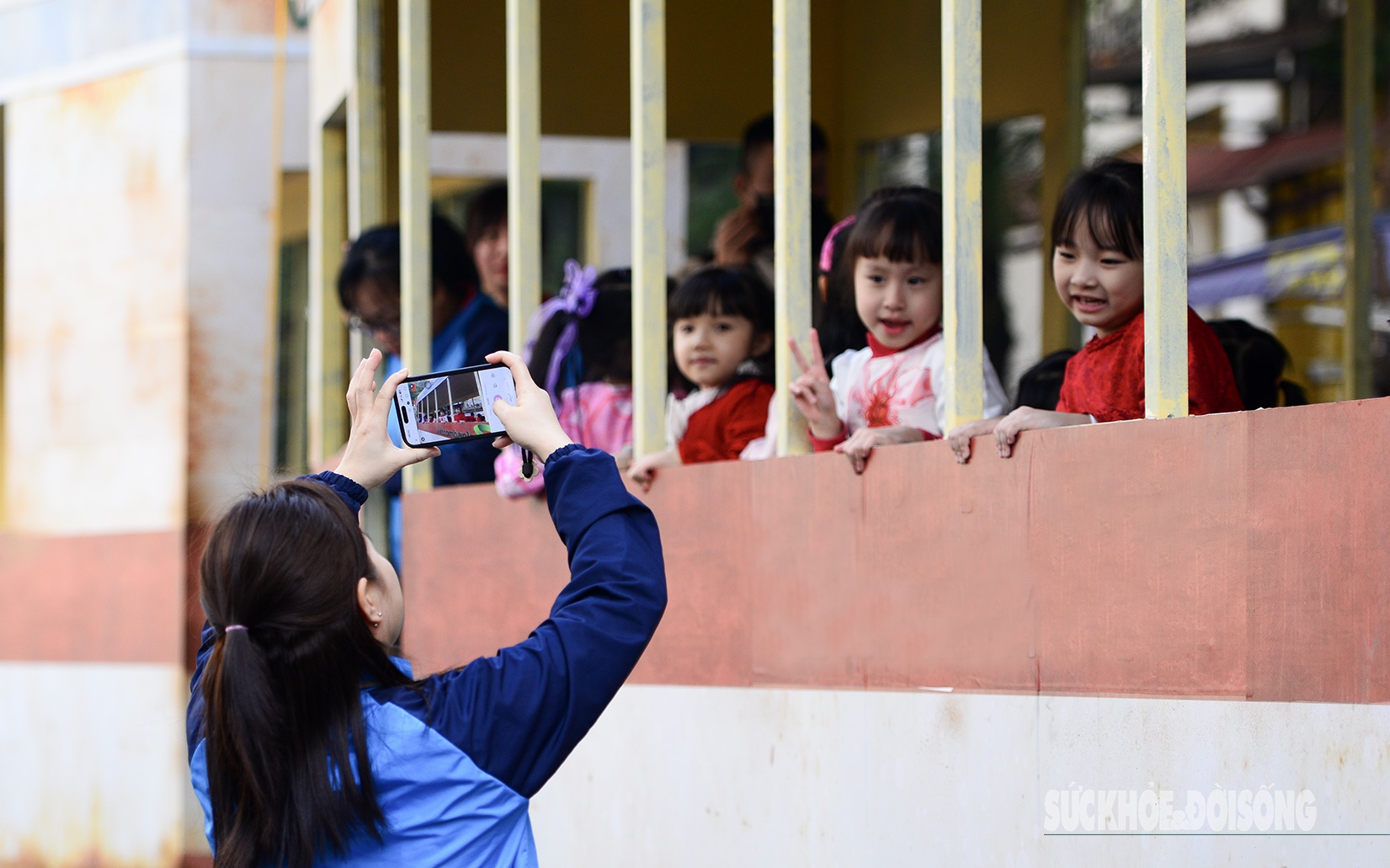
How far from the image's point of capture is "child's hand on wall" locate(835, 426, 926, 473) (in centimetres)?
355

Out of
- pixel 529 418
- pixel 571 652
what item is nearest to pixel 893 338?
pixel 529 418

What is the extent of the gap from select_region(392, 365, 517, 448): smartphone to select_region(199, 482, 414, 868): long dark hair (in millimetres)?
352

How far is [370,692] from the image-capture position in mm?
2041

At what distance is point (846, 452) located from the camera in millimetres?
3594

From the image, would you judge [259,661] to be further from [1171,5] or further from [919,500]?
[1171,5]

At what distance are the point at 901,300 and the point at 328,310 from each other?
3749mm

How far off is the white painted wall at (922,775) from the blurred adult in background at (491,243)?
242cm

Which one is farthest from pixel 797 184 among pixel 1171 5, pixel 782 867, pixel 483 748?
pixel 483 748

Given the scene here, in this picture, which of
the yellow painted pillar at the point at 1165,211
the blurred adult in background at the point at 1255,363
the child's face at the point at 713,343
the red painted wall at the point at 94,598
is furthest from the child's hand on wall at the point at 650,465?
the red painted wall at the point at 94,598

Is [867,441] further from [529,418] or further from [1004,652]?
[529,418]

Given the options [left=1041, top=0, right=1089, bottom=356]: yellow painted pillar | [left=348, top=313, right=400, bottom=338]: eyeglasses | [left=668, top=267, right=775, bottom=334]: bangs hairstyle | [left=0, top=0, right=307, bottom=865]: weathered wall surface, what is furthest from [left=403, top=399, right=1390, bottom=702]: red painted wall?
[left=0, top=0, right=307, bottom=865]: weathered wall surface

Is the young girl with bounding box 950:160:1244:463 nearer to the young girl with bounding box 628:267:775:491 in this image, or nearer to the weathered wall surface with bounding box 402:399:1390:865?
the weathered wall surface with bounding box 402:399:1390:865

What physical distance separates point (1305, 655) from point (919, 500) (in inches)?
38.5

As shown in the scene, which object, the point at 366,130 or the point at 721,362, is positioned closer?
the point at 721,362
